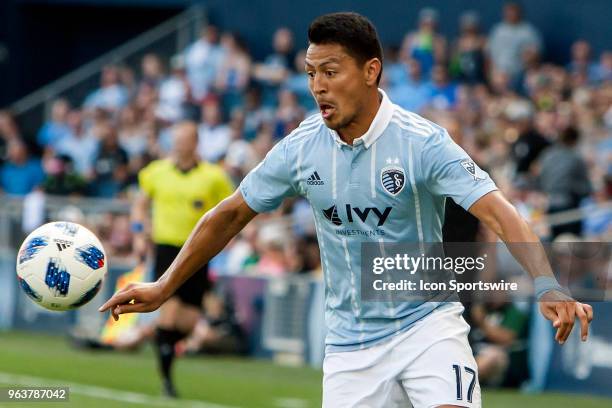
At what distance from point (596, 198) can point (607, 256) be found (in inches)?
79.1

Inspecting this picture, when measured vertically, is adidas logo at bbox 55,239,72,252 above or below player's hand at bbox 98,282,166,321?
above

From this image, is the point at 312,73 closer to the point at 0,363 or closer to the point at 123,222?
the point at 0,363

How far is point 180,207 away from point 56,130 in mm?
11297

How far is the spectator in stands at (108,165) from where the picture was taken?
21.4 metres

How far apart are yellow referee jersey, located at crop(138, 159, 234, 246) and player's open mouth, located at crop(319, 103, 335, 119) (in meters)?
7.14

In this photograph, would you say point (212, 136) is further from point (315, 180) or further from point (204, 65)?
point (315, 180)

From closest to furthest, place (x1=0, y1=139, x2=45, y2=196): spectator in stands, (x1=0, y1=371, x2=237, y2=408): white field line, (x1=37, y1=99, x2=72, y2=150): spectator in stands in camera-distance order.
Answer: (x1=0, y1=371, x2=237, y2=408): white field line → (x1=0, y1=139, x2=45, y2=196): spectator in stands → (x1=37, y1=99, x2=72, y2=150): spectator in stands

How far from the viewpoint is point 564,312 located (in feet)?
16.5

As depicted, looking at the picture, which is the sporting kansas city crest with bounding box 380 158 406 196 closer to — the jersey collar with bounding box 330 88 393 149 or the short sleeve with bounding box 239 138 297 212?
the jersey collar with bounding box 330 88 393 149

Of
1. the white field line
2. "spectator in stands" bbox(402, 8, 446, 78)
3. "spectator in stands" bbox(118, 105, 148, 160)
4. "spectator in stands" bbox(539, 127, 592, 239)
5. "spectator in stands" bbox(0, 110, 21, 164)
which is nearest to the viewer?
the white field line

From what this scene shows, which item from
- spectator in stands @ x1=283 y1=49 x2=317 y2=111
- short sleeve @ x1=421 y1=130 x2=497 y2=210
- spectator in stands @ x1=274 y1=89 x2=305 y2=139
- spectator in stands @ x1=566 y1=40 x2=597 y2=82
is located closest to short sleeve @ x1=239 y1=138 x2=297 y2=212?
short sleeve @ x1=421 y1=130 x2=497 y2=210

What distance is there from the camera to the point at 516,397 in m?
12.6

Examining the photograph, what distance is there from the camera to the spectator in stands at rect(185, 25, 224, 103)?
73.8 feet

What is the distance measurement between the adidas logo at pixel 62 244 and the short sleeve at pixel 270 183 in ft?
3.55
